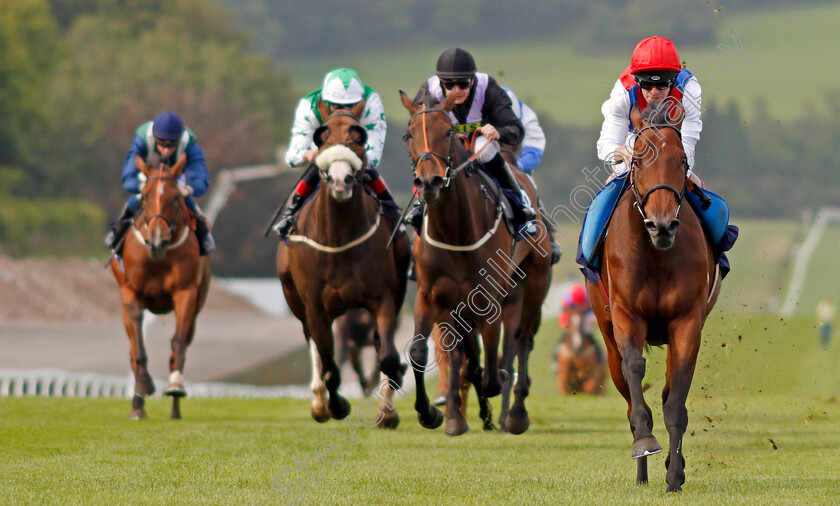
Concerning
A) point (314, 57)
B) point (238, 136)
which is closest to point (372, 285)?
point (238, 136)

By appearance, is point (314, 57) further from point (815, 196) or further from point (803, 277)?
Result: point (803, 277)

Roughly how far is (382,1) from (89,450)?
307ft

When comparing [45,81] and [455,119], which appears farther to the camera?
[45,81]

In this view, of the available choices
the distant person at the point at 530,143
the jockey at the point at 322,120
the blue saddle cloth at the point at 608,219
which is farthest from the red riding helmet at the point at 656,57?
the distant person at the point at 530,143

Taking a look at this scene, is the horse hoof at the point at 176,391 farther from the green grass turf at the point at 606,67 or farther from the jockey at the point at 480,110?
the green grass turf at the point at 606,67

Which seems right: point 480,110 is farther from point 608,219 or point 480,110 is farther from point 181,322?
point 181,322

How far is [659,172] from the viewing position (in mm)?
6035

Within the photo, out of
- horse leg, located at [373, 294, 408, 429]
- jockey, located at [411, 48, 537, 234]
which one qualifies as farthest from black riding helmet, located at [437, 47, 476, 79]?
horse leg, located at [373, 294, 408, 429]

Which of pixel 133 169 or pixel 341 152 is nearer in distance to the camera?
pixel 341 152

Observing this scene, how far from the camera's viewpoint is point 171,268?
10.9 m

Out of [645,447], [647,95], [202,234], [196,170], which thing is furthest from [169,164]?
[645,447]

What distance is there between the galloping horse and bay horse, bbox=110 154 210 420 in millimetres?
3173

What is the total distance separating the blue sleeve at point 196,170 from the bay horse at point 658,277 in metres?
5.53

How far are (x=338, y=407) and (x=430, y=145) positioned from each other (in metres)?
2.59
